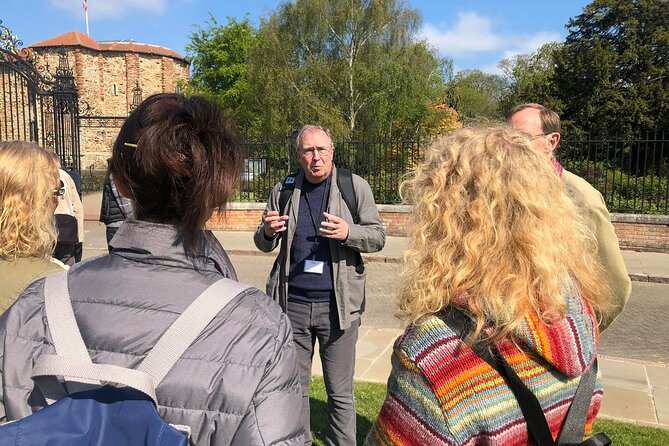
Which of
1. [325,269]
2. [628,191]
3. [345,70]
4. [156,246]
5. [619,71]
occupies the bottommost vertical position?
[325,269]

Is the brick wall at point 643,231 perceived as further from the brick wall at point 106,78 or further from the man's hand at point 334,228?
the brick wall at point 106,78

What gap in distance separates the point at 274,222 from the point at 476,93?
5171 centimetres

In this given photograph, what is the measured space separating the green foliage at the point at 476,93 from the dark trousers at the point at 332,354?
40.7 m

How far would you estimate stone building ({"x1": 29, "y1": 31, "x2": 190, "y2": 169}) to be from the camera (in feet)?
137

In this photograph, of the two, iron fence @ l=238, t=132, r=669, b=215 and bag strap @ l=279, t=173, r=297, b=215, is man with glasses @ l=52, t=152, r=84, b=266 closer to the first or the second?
bag strap @ l=279, t=173, r=297, b=215

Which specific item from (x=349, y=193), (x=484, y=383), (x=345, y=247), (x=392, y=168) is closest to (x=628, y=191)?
(x=392, y=168)

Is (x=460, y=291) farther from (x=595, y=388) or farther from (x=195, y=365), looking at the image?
(x=195, y=365)

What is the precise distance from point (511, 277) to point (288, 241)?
84.4 inches

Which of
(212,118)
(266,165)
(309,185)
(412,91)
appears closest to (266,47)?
(412,91)

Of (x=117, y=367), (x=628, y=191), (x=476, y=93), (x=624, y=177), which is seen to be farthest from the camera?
(x=476, y=93)

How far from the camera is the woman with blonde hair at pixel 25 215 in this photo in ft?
6.55

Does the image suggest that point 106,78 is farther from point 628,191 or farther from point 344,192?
point 344,192

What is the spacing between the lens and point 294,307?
3311 mm

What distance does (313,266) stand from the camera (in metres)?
3.28
